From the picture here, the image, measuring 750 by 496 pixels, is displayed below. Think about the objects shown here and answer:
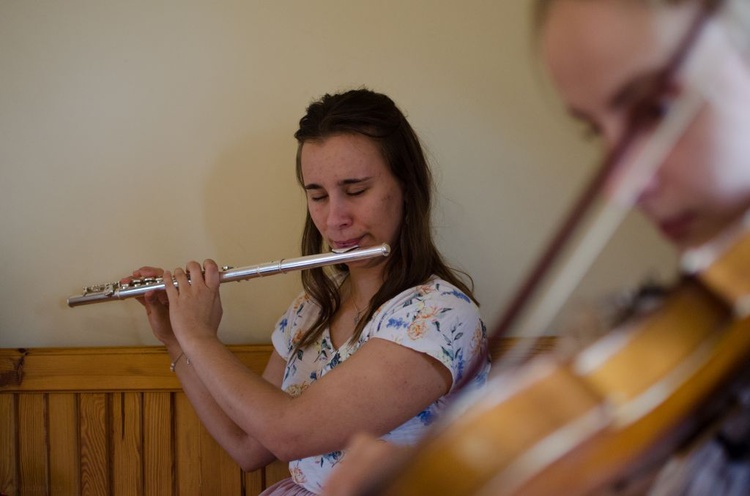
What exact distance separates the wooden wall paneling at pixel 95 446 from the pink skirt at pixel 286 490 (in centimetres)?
35

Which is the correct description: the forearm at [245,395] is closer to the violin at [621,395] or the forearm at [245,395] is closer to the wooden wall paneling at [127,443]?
the wooden wall paneling at [127,443]

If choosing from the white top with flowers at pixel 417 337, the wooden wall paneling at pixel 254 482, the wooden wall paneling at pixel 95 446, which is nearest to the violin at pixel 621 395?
the white top with flowers at pixel 417 337

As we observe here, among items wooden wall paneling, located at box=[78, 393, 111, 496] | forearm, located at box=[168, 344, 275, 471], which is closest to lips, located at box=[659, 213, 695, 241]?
forearm, located at box=[168, 344, 275, 471]

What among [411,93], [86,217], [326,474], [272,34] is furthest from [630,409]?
[86,217]

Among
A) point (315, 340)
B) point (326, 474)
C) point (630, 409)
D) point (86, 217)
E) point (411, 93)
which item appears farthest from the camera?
point (86, 217)

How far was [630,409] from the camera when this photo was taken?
0.27m

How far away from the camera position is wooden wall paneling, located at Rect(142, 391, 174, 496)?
1352mm

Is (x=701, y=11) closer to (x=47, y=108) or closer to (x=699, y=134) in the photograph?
(x=699, y=134)

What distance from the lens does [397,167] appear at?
112 cm

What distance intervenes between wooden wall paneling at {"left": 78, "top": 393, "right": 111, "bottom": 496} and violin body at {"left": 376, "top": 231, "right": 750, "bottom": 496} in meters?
1.23

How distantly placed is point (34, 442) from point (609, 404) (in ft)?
4.51

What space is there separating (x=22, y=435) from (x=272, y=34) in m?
0.90

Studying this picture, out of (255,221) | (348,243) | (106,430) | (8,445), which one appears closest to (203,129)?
(255,221)

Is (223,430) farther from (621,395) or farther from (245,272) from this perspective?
(621,395)
